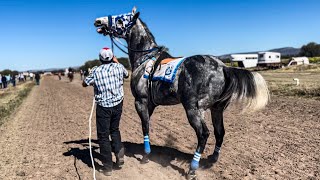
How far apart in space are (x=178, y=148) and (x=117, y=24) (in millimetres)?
2958

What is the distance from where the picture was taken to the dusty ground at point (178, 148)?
600 cm

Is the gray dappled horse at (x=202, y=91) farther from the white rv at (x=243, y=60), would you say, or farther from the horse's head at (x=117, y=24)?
the white rv at (x=243, y=60)

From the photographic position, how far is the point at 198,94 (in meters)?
5.73

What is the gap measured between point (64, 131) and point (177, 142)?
3.87 m

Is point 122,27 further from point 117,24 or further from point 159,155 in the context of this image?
point 159,155

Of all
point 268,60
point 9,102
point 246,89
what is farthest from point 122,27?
point 268,60

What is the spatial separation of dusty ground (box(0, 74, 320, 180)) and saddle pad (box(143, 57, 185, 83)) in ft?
5.37

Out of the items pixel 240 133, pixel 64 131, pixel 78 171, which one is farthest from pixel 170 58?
pixel 64 131

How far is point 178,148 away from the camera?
7609 millimetres

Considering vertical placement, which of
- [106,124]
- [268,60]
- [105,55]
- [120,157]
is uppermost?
[105,55]

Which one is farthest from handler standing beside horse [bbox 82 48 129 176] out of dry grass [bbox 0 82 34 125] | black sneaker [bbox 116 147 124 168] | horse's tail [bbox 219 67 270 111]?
dry grass [bbox 0 82 34 125]

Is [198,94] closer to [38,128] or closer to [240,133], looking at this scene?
[240,133]

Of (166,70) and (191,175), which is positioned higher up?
(166,70)

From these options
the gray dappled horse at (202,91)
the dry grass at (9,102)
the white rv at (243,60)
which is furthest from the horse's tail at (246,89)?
the white rv at (243,60)
